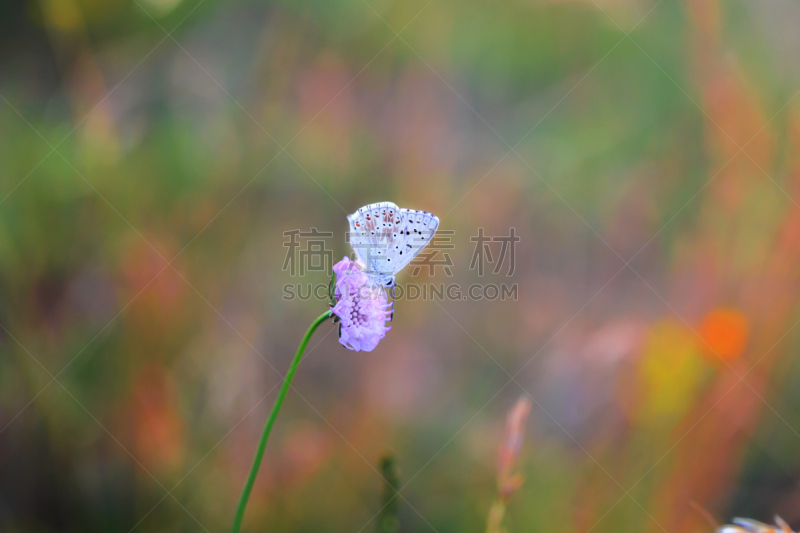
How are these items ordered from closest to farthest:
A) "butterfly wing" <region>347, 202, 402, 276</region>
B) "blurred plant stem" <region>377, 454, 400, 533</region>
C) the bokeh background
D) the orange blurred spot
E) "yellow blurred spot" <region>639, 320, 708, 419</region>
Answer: "blurred plant stem" <region>377, 454, 400, 533</region> → "butterfly wing" <region>347, 202, 402, 276</region> → the bokeh background → "yellow blurred spot" <region>639, 320, 708, 419</region> → the orange blurred spot

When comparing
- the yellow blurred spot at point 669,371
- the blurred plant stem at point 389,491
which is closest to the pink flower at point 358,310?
the blurred plant stem at point 389,491

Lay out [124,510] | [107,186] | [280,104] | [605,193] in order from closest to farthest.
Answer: [124,510]
[107,186]
[280,104]
[605,193]

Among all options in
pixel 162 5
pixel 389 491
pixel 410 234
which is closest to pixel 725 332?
pixel 410 234

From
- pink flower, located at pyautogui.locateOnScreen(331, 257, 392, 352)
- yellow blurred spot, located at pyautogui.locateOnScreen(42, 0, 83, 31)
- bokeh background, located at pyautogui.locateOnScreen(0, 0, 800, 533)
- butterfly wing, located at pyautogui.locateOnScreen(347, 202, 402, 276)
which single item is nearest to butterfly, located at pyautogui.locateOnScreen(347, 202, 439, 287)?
butterfly wing, located at pyautogui.locateOnScreen(347, 202, 402, 276)

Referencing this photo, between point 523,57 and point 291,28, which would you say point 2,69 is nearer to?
point 291,28

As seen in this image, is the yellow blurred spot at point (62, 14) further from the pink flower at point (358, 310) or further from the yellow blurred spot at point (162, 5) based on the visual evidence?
the pink flower at point (358, 310)

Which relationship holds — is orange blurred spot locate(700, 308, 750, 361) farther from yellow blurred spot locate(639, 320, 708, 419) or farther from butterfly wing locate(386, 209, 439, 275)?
butterfly wing locate(386, 209, 439, 275)

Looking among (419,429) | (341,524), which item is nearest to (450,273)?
(419,429)
